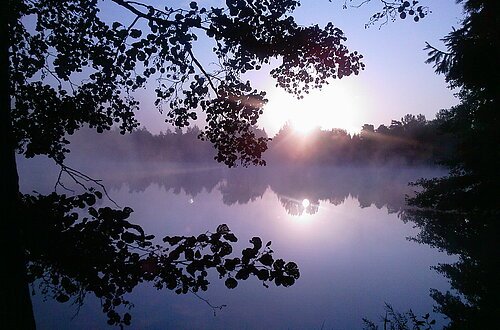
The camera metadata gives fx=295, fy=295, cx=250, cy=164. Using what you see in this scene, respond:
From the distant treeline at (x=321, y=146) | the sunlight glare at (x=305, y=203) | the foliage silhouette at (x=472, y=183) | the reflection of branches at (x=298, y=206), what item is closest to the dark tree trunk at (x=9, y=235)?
A: the foliage silhouette at (x=472, y=183)

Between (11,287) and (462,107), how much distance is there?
19.5 meters

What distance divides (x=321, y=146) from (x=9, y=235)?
320 ft

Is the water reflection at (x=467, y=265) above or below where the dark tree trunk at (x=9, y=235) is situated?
above

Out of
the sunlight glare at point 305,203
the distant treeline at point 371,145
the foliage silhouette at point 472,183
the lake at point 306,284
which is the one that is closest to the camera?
the foliage silhouette at point 472,183

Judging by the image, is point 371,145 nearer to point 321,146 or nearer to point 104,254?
point 321,146

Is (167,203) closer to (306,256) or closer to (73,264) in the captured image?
(306,256)

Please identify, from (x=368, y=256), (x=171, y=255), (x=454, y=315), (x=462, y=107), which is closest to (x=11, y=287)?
(x=171, y=255)

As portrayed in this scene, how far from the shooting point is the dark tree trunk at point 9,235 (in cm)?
204

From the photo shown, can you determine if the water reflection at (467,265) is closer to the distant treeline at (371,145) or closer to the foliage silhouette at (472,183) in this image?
the foliage silhouette at (472,183)

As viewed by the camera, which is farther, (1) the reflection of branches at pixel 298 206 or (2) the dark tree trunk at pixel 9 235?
(1) the reflection of branches at pixel 298 206

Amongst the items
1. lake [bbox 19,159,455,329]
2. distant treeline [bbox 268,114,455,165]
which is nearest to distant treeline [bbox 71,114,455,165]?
distant treeline [bbox 268,114,455,165]

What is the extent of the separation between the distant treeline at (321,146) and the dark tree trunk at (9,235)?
132 ft

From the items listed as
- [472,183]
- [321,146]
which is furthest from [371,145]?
[472,183]

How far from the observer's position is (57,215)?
2.77 metres
